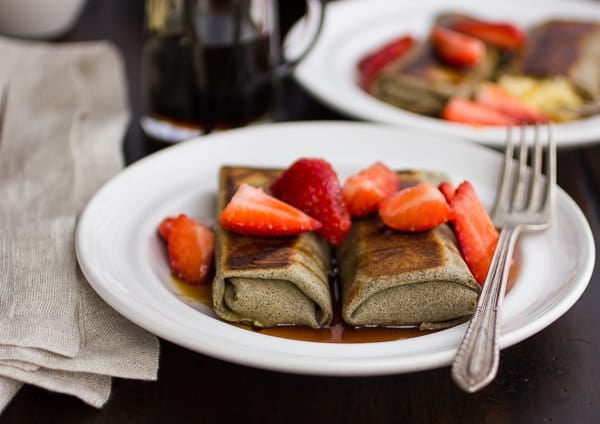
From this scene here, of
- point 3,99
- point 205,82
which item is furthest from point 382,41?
point 3,99

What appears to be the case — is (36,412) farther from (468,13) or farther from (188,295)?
(468,13)

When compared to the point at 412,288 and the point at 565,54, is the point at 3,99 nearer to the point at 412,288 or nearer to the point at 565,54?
the point at 412,288

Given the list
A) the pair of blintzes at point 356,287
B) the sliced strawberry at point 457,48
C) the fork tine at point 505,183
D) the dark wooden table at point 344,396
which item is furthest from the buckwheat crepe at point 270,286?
the sliced strawberry at point 457,48

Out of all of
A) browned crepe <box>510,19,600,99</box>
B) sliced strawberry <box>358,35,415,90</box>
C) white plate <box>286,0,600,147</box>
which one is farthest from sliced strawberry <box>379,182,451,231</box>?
browned crepe <box>510,19,600,99</box>

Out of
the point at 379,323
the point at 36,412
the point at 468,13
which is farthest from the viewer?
the point at 468,13

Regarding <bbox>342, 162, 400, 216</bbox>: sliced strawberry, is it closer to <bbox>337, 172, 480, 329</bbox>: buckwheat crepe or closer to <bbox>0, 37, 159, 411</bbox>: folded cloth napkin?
<bbox>337, 172, 480, 329</bbox>: buckwheat crepe

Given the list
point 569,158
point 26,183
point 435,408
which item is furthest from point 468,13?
point 435,408
